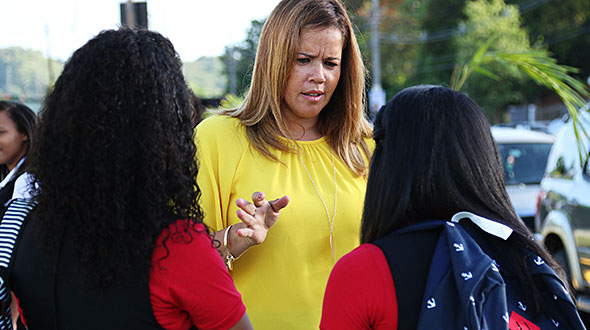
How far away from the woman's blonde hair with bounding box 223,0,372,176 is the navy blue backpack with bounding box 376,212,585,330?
3.47ft

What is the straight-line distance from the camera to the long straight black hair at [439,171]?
1.57 meters

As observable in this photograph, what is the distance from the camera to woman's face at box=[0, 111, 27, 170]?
445 centimetres

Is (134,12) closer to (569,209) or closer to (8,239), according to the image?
(569,209)

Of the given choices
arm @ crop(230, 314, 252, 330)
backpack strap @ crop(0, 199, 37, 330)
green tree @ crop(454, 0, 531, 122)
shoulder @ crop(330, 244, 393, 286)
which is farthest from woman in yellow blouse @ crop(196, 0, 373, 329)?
green tree @ crop(454, 0, 531, 122)

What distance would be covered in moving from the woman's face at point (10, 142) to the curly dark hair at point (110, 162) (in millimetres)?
3193

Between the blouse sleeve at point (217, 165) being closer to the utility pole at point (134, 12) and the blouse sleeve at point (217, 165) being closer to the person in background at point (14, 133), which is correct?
A: the person in background at point (14, 133)

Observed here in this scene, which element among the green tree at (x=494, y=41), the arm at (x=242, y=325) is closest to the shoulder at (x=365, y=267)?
the arm at (x=242, y=325)

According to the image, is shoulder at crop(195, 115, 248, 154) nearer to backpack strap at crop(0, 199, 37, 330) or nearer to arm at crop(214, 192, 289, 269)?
arm at crop(214, 192, 289, 269)

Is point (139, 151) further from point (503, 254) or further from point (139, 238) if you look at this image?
point (503, 254)

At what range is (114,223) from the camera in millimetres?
1493

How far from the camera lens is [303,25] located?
2498 millimetres

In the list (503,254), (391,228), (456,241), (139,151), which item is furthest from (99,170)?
(503,254)

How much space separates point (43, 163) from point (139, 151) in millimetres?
257

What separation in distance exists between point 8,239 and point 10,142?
3.22m
